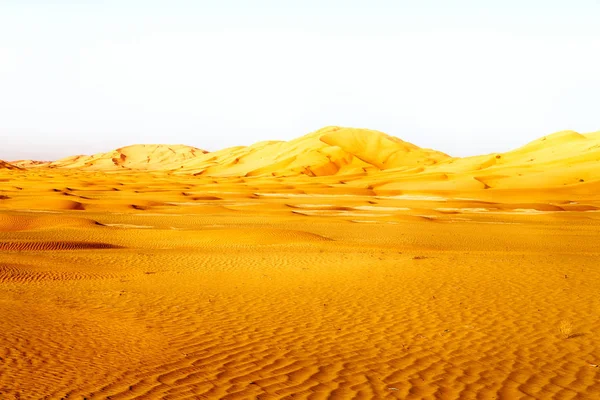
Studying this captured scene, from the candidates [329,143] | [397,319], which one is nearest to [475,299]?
[397,319]

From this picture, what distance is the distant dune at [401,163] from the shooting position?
61.9 meters

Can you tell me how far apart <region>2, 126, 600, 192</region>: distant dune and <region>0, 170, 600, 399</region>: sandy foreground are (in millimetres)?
39148

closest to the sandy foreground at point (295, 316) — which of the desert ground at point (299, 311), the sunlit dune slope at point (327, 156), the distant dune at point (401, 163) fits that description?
the desert ground at point (299, 311)

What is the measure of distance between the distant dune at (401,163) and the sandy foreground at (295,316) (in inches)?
1541

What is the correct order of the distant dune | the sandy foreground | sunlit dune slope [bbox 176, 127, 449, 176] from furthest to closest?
sunlit dune slope [bbox 176, 127, 449, 176] → the distant dune → the sandy foreground

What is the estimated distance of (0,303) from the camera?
36.0 feet

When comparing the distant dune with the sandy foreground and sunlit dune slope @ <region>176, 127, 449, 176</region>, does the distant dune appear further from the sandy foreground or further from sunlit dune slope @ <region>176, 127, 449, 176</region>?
the sandy foreground

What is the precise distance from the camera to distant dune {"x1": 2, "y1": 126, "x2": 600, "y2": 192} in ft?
203

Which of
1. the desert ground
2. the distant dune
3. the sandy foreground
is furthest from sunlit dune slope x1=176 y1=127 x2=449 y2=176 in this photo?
the sandy foreground

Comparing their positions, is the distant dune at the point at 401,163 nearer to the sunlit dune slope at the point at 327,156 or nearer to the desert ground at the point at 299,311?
the sunlit dune slope at the point at 327,156

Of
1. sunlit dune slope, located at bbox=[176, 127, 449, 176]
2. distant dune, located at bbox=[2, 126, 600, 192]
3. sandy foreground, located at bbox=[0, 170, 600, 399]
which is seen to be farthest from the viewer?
sunlit dune slope, located at bbox=[176, 127, 449, 176]

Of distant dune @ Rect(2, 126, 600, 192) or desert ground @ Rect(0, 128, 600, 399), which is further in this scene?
distant dune @ Rect(2, 126, 600, 192)

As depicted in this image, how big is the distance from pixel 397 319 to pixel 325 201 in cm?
3859

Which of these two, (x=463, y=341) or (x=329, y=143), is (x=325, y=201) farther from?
(x=329, y=143)
